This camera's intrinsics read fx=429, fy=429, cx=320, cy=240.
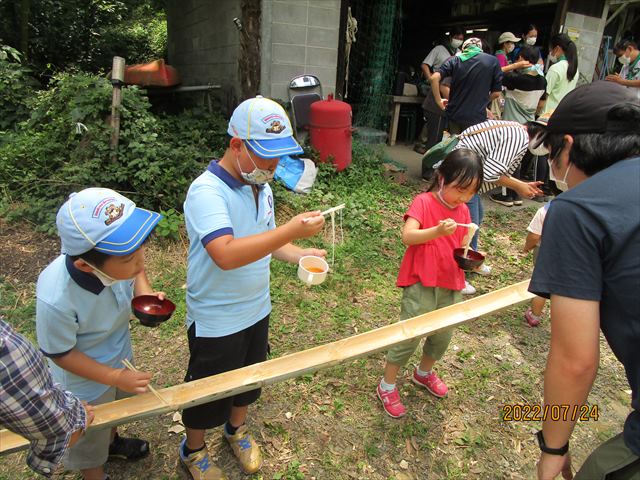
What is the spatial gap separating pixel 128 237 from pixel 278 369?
0.79 metres

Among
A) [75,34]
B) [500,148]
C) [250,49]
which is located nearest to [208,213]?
[500,148]

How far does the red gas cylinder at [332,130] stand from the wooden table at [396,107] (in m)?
3.01

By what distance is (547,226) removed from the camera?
51.0 inches

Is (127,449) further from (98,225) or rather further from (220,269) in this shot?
(98,225)

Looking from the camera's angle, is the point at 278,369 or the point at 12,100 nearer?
the point at 278,369

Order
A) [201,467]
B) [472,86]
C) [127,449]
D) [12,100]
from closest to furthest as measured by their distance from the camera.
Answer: [201,467] < [127,449] < [472,86] < [12,100]

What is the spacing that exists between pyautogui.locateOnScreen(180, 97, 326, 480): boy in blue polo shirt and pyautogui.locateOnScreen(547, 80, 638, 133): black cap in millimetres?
898

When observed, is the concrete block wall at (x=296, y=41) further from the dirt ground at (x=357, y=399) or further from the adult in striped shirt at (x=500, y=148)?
the adult in striped shirt at (x=500, y=148)

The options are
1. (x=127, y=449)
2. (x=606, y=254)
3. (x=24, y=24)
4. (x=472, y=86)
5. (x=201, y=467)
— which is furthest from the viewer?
(x=24, y=24)

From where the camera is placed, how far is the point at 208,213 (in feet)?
5.34

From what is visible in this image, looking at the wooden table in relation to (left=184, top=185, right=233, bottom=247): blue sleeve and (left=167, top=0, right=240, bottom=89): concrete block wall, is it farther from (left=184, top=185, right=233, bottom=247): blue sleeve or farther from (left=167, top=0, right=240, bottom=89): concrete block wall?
(left=184, top=185, right=233, bottom=247): blue sleeve

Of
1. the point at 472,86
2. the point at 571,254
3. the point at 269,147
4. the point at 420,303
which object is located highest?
the point at 472,86

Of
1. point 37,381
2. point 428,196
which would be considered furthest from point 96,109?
point 37,381

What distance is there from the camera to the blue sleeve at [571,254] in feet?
3.90
